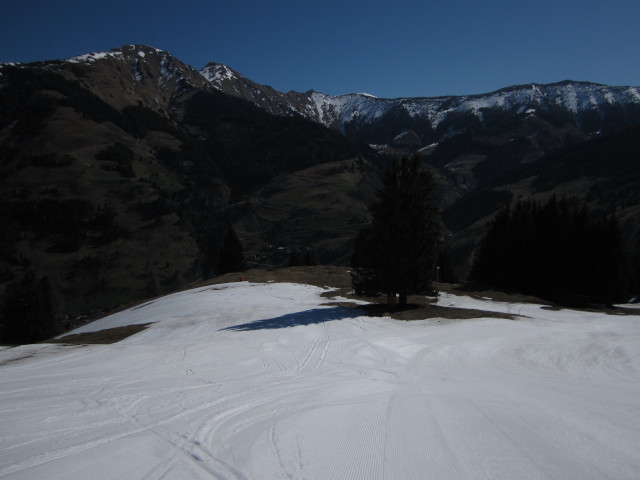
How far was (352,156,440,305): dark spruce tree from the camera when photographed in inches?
961

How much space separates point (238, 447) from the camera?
5578mm

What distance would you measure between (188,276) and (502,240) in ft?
527

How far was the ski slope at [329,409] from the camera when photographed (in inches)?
197

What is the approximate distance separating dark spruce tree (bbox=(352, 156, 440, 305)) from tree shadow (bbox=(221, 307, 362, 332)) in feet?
10.8

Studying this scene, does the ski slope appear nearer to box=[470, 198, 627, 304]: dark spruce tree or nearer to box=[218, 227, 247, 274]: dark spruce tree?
box=[470, 198, 627, 304]: dark spruce tree

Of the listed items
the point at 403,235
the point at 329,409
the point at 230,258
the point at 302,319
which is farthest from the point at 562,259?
the point at 230,258

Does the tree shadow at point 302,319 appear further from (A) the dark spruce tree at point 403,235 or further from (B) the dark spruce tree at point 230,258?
(B) the dark spruce tree at point 230,258

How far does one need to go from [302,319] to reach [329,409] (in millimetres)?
13782

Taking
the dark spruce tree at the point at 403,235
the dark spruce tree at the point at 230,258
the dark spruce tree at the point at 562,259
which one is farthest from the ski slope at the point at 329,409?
the dark spruce tree at the point at 230,258

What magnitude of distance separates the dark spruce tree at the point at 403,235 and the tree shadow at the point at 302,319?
3303 mm

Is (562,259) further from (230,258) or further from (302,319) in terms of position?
(230,258)

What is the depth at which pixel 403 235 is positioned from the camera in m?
24.5

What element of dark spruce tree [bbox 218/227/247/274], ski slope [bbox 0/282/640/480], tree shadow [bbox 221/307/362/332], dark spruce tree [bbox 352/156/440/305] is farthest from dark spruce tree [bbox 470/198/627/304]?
dark spruce tree [bbox 218/227/247/274]

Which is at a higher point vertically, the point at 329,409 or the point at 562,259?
the point at 562,259
